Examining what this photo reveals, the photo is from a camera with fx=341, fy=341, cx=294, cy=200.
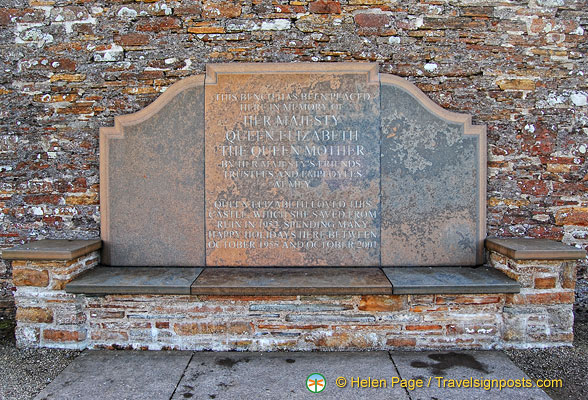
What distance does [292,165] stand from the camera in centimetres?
313

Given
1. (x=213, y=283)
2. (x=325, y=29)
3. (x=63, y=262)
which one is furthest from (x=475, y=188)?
(x=63, y=262)

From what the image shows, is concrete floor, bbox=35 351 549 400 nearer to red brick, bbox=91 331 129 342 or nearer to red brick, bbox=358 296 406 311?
red brick, bbox=91 331 129 342

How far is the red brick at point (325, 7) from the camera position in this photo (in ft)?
10.5

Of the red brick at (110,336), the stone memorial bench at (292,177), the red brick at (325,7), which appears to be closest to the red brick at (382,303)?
the stone memorial bench at (292,177)

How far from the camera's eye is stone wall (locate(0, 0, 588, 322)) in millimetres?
3207

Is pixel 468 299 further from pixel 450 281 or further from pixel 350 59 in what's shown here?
pixel 350 59

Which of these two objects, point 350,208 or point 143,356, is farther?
point 350,208

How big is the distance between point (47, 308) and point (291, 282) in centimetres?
193

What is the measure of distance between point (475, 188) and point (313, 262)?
1635 mm

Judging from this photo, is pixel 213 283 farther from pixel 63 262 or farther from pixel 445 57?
pixel 445 57

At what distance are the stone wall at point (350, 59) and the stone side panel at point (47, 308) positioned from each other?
628 millimetres

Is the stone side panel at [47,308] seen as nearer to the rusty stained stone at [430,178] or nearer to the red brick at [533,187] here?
the rusty stained stone at [430,178]

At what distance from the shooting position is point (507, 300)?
2.67 m

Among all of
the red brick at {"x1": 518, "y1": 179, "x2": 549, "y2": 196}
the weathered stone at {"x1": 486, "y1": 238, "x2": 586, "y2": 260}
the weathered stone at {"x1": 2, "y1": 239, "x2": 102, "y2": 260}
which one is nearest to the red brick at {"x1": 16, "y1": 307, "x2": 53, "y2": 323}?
the weathered stone at {"x1": 2, "y1": 239, "x2": 102, "y2": 260}
